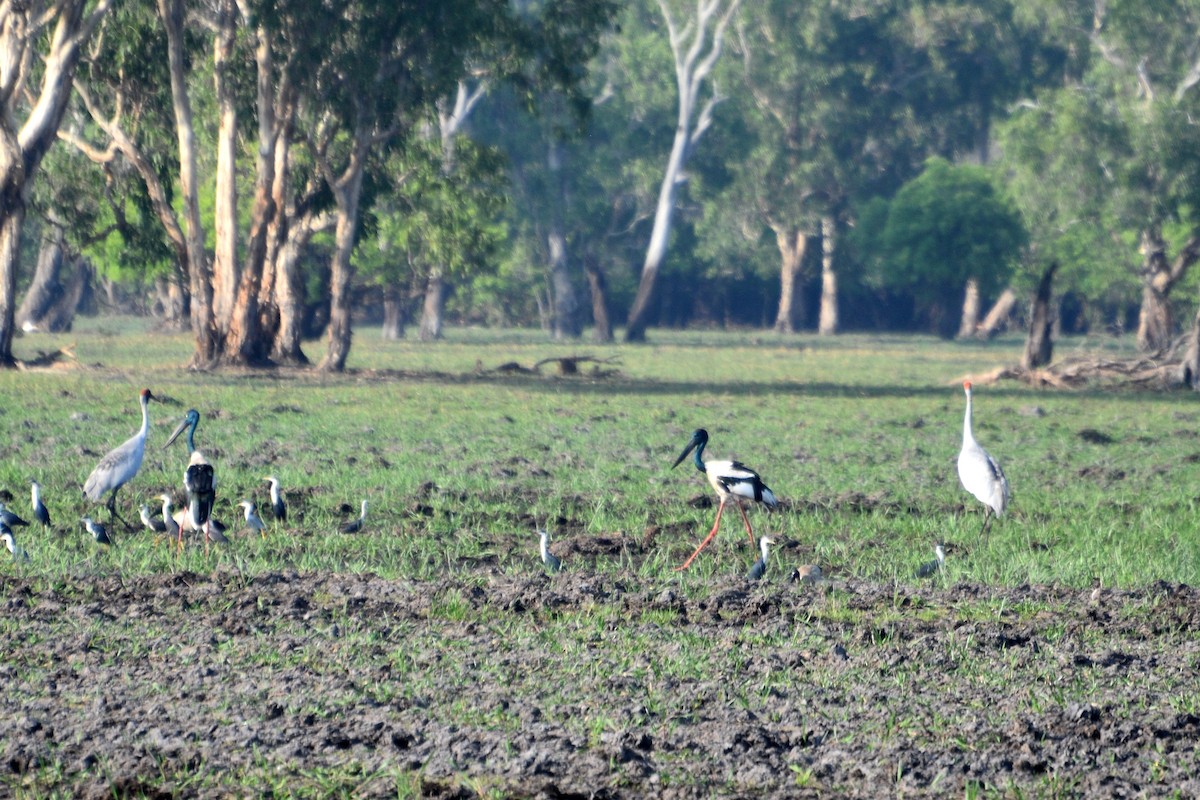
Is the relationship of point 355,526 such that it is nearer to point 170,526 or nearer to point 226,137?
point 170,526

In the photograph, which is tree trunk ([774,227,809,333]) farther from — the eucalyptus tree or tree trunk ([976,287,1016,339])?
the eucalyptus tree

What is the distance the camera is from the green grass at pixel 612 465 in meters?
11.5

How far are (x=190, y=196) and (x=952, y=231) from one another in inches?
1697

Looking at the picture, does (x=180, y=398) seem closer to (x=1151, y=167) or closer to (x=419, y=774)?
(x=419, y=774)

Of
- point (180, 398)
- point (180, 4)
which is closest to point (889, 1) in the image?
point (180, 4)

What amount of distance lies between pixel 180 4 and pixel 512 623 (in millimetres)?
23822

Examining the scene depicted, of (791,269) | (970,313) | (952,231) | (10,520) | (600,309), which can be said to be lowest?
(10,520)

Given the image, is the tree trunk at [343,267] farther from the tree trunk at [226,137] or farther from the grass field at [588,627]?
the grass field at [588,627]

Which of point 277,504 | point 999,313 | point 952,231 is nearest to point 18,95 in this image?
point 277,504

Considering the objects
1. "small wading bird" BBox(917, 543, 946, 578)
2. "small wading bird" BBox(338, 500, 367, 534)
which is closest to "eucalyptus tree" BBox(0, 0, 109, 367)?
"small wading bird" BBox(338, 500, 367, 534)

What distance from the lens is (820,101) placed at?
68.4 m

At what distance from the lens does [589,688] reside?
7.36 metres

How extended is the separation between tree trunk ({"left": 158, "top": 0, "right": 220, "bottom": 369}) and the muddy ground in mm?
21687

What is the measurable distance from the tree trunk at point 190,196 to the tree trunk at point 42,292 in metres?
26.2
